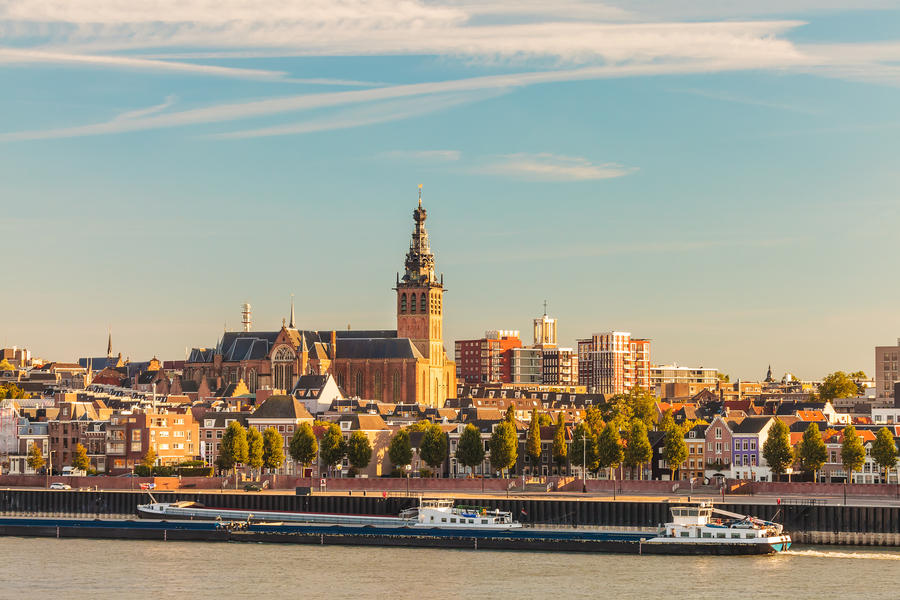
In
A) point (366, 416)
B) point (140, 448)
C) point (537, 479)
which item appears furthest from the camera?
point (366, 416)

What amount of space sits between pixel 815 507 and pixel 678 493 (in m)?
24.0

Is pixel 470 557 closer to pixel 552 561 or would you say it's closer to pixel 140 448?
pixel 552 561

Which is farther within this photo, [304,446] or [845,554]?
[304,446]

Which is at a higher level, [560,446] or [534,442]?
[534,442]

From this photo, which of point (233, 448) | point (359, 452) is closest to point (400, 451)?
point (359, 452)

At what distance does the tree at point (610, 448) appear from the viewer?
145125mm

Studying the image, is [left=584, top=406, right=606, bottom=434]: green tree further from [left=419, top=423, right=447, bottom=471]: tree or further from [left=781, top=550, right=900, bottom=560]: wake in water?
[left=781, top=550, right=900, bottom=560]: wake in water

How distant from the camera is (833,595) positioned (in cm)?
8412

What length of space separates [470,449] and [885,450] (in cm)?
3823

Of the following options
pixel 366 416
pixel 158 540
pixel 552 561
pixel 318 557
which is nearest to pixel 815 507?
pixel 552 561

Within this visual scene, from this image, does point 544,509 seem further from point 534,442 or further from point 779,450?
point 534,442

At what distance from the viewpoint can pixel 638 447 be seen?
14500cm

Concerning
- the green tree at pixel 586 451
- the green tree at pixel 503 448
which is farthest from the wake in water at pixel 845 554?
the green tree at pixel 503 448

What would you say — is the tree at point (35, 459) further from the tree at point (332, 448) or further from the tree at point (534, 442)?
the tree at point (534, 442)
